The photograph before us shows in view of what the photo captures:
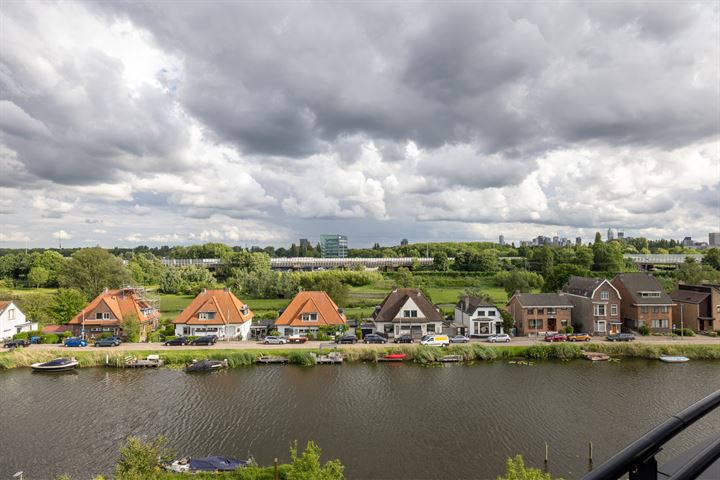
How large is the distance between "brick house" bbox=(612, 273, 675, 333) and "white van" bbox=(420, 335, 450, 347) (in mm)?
24764

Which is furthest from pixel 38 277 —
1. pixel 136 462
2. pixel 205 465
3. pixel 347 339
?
pixel 136 462

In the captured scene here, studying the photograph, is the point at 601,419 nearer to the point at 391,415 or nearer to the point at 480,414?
the point at 480,414

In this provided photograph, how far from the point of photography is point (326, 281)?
63750 mm

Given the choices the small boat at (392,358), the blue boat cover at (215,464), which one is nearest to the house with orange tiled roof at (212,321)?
the small boat at (392,358)

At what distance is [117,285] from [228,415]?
46.9 m

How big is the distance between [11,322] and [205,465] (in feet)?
141

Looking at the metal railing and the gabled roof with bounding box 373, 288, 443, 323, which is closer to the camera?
the metal railing

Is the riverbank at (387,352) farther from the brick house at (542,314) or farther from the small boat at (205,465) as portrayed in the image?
the small boat at (205,465)

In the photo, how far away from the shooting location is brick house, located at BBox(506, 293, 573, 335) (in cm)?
4891

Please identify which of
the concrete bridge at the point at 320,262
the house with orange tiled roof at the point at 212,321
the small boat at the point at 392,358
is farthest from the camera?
the concrete bridge at the point at 320,262

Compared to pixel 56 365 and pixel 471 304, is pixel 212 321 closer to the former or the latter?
pixel 56 365

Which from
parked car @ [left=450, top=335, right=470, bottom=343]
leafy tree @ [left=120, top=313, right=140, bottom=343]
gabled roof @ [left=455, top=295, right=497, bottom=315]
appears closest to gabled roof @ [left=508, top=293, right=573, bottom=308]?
gabled roof @ [left=455, top=295, right=497, bottom=315]

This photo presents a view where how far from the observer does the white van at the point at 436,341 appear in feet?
144

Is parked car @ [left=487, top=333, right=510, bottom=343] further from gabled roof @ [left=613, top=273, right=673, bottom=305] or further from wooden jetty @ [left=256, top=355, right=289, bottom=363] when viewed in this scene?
wooden jetty @ [left=256, top=355, right=289, bottom=363]
